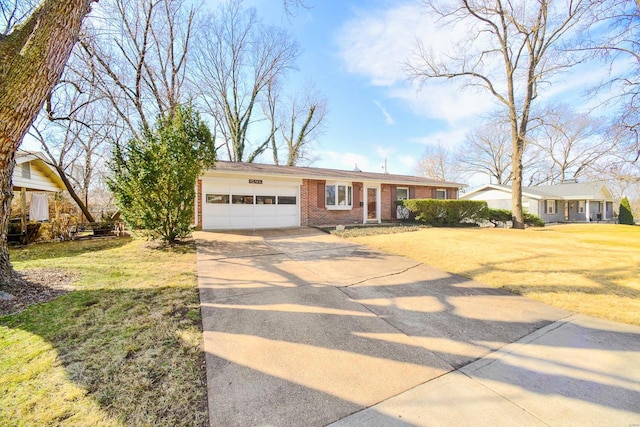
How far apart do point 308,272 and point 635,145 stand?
37.9ft

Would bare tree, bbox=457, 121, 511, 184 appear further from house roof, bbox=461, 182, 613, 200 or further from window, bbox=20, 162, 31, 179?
window, bbox=20, 162, 31, 179

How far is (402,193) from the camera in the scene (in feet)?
54.1

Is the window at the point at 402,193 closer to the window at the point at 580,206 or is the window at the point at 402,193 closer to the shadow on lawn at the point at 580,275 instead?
the shadow on lawn at the point at 580,275

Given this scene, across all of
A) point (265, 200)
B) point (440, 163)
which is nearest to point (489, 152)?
point (440, 163)

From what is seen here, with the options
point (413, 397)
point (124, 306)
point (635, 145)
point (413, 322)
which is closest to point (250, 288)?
point (124, 306)

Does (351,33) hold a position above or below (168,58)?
below

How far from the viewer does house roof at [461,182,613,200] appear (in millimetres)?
23906

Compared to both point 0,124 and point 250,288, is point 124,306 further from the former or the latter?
point 0,124

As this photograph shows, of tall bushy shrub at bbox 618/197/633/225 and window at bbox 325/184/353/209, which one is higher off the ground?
window at bbox 325/184/353/209

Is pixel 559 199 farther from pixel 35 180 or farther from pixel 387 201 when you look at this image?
pixel 35 180

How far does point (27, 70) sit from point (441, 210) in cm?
1568

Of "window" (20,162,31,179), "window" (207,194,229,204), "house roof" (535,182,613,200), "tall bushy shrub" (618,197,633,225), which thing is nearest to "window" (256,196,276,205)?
"window" (207,194,229,204)

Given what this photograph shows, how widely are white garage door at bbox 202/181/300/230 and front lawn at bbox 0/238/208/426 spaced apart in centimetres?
676

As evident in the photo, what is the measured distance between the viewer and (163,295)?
159 inches
